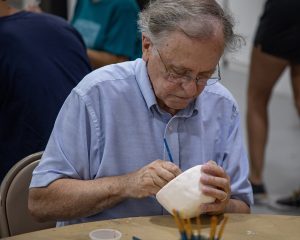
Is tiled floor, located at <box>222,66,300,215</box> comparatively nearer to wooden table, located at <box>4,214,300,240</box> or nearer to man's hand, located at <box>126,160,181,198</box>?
wooden table, located at <box>4,214,300,240</box>

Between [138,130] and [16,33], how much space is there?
0.76 metres

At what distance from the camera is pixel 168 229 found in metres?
1.72

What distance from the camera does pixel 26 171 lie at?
2.05 metres

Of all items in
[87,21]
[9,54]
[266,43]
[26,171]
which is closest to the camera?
[26,171]

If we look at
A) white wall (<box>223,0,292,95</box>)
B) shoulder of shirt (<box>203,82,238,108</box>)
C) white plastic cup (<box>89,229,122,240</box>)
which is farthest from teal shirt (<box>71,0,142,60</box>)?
white wall (<box>223,0,292,95</box>)

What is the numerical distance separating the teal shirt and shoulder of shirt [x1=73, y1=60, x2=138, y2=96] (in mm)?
1341

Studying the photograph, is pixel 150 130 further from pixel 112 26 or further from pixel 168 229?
pixel 112 26

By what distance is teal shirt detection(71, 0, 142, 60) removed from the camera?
10.9 feet

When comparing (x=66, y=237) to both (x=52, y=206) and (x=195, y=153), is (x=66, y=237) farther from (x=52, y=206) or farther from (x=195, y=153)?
(x=195, y=153)

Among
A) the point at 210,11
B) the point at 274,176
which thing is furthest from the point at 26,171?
the point at 274,176

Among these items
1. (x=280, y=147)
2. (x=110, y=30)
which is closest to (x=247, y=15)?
(x=280, y=147)

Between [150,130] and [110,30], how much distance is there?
5.17 feet

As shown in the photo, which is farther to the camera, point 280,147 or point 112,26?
point 280,147

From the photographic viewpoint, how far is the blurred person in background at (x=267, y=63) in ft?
12.7
